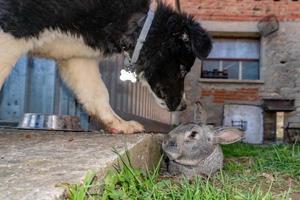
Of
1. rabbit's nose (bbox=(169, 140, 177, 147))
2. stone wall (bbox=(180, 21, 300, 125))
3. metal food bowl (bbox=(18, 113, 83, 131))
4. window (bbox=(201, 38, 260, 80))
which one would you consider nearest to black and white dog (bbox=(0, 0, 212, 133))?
rabbit's nose (bbox=(169, 140, 177, 147))

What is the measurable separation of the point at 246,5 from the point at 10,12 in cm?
1027

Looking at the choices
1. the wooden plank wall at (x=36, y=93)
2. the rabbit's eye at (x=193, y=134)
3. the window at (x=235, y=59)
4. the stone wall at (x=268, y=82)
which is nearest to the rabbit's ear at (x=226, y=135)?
the rabbit's eye at (x=193, y=134)

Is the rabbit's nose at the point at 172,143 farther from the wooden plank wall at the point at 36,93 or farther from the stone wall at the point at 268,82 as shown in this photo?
the stone wall at the point at 268,82

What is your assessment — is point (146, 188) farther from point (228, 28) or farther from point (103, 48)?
point (228, 28)

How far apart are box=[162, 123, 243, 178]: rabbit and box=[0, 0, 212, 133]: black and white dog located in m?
0.47

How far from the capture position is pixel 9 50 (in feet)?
8.43

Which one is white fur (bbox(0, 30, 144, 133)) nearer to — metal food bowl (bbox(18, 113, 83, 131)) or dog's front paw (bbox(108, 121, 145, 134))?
dog's front paw (bbox(108, 121, 145, 134))

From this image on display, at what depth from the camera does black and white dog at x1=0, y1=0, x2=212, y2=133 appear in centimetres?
253

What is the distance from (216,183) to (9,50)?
127cm

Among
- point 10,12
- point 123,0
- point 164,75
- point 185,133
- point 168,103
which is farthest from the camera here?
point 168,103

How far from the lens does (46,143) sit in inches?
90.4

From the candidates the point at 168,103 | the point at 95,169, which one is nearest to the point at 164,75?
the point at 168,103

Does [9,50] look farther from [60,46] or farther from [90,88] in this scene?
[90,88]

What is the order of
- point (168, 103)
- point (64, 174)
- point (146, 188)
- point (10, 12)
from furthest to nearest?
point (168, 103)
point (10, 12)
point (146, 188)
point (64, 174)
